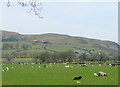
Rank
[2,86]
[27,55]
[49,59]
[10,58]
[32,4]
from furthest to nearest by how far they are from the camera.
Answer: [27,55] → [10,58] → [49,59] → [2,86] → [32,4]

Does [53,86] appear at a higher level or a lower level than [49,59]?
higher

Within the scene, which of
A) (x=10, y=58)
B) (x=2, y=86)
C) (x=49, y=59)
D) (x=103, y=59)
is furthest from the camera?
(x=10, y=58)

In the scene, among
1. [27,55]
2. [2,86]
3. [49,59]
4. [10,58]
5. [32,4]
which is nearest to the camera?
[32,4]

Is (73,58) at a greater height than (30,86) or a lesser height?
lesser

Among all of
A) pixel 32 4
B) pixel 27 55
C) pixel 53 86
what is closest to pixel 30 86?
pixel 53 86

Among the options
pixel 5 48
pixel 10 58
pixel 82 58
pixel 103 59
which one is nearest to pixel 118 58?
pixel 103 59

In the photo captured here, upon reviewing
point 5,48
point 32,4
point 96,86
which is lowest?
point 5,48

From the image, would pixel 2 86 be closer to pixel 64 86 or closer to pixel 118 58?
pixel 64 86

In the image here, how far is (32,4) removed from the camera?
10430 millimetres

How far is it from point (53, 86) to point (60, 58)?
86556 mm

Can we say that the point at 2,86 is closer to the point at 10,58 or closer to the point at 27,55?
the point at 10,58

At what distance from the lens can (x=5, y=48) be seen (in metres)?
179

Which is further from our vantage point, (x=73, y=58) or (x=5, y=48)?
(x=5, y=48)

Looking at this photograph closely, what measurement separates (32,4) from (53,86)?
357 inches
